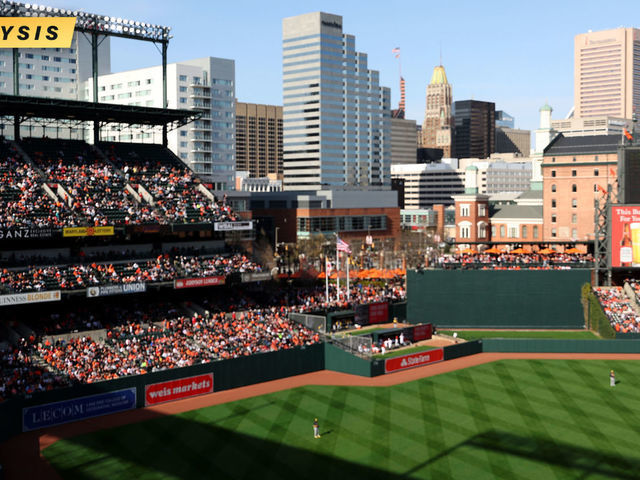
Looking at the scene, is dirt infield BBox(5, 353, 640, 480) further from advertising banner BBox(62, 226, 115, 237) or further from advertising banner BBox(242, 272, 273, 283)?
advertising banner BBox(62, 226, 115, 237)

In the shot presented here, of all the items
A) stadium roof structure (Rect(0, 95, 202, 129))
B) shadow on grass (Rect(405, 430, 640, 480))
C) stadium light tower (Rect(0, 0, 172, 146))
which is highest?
stadium light tower (Rect(0, 0, 172, 146))

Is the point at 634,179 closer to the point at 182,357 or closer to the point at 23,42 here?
the point at 182,357

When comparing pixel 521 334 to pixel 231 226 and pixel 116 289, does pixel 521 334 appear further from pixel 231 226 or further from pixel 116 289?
pixel 116 289

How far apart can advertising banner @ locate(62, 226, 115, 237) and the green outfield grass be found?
27296mm

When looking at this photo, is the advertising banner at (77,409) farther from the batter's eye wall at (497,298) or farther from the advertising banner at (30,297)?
the batter's eye wall at (497,298)

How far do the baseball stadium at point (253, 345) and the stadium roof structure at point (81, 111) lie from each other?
16 cm

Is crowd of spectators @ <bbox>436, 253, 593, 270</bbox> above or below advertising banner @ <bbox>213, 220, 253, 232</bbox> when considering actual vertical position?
below

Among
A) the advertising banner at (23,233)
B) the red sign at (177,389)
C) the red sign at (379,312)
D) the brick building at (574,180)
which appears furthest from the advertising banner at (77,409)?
the brick building at (574,180)

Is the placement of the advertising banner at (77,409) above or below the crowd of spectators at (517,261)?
below

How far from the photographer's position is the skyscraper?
176 meters

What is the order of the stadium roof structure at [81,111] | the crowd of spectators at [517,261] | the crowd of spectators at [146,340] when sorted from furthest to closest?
the crowd of spectators at [517,261], the stadium roof structure at [81,111], the crowd of spectators at [146,340]

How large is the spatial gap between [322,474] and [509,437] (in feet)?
33.3

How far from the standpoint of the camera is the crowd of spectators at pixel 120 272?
148ft

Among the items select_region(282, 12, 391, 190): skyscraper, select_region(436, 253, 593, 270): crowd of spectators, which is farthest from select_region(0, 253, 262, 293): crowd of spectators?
select_region(282, 12, 391, 190): skyscraper
